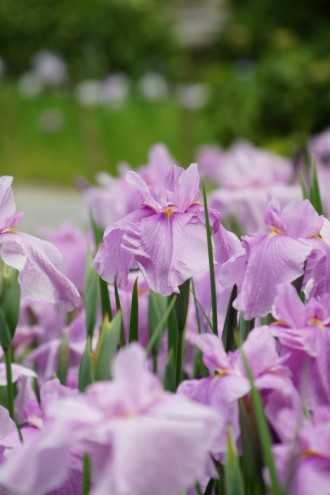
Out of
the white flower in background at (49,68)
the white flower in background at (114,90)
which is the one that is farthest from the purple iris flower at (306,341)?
the white flower in background at (49,68)

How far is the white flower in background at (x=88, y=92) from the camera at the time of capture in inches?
396

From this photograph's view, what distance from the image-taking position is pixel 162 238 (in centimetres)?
96

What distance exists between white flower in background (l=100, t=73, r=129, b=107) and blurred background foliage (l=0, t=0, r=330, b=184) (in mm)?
94

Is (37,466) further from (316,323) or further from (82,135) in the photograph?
(82,135)

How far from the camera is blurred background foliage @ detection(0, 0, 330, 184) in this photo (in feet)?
14.3

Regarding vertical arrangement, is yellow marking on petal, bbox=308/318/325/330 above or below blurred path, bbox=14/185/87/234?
above

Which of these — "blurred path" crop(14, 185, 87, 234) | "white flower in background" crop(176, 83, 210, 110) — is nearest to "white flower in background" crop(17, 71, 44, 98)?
"white flower in background" crop(176, 83, 210, 110)

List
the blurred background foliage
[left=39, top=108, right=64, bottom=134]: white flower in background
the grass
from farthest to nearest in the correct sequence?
1. [left=39, top=108, right=64, bottom=134]: white flower in background
2. the grass
3. the blurred background foliage

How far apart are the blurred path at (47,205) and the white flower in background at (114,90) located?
3.17 metres

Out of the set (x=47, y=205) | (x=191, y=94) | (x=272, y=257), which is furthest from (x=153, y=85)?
(x=272, y=257)

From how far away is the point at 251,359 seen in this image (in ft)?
2.58

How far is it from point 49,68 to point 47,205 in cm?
456

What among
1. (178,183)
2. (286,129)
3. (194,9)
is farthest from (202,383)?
(194,9)

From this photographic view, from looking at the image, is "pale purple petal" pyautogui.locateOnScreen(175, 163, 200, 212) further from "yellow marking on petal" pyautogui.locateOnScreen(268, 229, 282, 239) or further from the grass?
the grass
